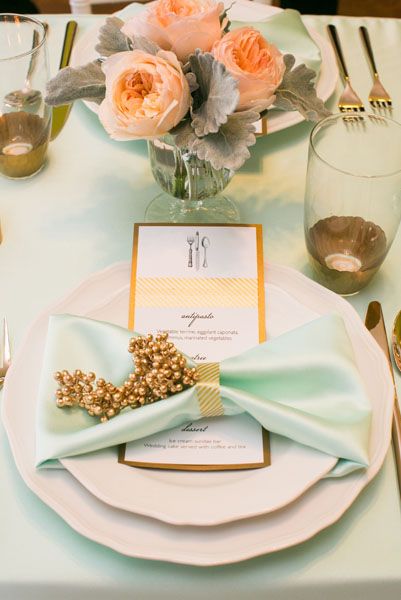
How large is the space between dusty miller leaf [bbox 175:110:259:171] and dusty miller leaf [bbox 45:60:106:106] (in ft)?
0.40

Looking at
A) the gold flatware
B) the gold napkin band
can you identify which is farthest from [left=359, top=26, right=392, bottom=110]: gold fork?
the gold napkin band

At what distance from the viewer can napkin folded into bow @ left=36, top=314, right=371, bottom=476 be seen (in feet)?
2.19

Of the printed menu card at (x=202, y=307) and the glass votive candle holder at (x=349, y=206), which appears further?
the glass votive candle holder at (x=349, y=206)

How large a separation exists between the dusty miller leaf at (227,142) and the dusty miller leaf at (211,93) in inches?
0.6

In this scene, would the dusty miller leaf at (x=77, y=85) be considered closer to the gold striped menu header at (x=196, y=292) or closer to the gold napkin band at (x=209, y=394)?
the gold striped menu header at (x=196, y=292)

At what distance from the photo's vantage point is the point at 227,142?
2.51 ft

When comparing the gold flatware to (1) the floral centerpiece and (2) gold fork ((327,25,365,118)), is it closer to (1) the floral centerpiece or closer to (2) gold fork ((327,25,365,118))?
(1) the floral centerpiece

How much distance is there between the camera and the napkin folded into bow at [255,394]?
67 cm

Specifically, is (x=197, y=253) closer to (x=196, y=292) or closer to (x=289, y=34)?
(x=196, y=292)

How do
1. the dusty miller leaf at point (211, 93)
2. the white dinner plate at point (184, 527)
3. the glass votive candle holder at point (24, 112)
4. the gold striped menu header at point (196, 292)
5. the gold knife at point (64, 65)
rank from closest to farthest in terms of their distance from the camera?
the white dinner plate at point (184, 527), the dusty miller leaf at point (211, 93), the gold striped menu header at point (196, 292), the glass votive candle holder at point (24, 112), the gold knife at point (64, 65)

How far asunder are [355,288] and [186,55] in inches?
13.5

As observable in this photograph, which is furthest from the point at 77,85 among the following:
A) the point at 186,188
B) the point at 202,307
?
the point at 202,307

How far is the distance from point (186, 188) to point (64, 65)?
1.31 ft

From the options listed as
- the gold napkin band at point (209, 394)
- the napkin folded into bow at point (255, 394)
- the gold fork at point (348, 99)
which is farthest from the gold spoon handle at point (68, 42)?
the gold napkin band at point (209, 394)
